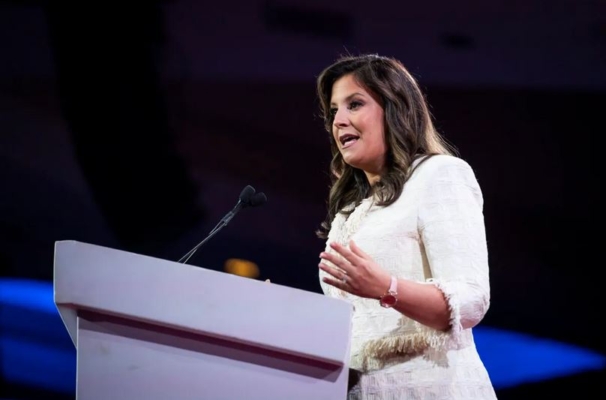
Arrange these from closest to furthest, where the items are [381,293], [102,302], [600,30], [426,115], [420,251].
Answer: [102,302] < [381,293] < [420,251] < [426,115] < [600,30]

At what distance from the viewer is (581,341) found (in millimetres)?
Result: 3078

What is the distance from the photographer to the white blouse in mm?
1349

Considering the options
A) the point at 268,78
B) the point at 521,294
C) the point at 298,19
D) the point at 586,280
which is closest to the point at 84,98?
the point at 268,78

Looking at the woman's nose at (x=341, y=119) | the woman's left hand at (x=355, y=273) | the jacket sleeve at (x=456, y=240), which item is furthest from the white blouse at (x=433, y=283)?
the woman's nose at (x=341, y=119)

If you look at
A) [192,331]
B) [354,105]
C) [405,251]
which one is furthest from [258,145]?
[192,331]

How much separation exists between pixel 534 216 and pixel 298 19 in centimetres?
137

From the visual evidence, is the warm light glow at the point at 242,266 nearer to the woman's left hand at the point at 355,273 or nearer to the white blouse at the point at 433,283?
the white blouse at the point at 433,283

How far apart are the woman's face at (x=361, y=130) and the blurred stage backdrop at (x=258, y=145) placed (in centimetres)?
141

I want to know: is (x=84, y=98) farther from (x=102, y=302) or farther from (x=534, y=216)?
(x=102, y=302)

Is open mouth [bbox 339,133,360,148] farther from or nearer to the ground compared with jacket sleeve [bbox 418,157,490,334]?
farther from the ground

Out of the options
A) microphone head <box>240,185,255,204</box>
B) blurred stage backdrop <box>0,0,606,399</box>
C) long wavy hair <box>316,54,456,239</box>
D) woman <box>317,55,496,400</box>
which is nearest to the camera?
woman <box>317,55,496,400</box>

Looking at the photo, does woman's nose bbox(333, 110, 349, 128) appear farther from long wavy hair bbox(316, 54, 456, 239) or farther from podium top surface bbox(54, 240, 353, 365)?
podium top surface bbox(54, 240, 353, 365)

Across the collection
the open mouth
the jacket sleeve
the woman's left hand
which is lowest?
the woman's left hand

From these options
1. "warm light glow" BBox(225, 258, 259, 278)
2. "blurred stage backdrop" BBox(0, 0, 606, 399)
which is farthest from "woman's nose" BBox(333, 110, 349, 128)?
"warm light glow" BBox(225, 258, 259, 278)
